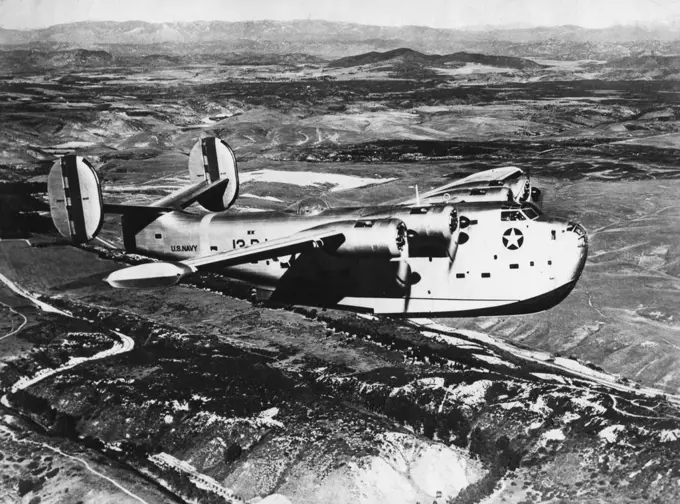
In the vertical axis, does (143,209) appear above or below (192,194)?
below

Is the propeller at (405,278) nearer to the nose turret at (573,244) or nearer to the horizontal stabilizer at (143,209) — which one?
the nose turret at (573,244)

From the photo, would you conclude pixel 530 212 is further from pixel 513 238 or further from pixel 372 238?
pixel 372 238

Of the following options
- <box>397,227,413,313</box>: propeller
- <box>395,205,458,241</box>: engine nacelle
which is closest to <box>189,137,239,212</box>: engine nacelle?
<box>397,227,413,313</box>: propeller

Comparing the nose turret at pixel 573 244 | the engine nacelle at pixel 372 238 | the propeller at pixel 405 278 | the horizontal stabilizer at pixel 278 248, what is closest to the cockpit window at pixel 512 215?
the nose turret at pixel 573 244

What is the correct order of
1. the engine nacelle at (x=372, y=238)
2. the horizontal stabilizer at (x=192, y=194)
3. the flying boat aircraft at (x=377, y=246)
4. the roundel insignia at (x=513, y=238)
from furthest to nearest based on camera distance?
the horizontal stabilizer at (x=192, y=194)
the roundel insignia at (x=513, y=238)
the flying boat aircraft at (x=377, y=246)
the engine nacelle at (x=372, y=238)

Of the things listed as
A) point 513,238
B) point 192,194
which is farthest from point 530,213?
point 192,194
